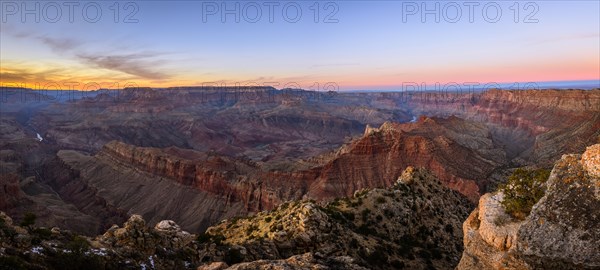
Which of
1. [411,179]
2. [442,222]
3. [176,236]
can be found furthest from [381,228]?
[176,236]

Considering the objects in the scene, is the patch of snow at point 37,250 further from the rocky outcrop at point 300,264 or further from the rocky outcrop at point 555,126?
the rocky outcrop at point 555,126

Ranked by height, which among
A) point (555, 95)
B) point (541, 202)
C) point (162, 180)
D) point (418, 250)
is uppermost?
point (555, 95)

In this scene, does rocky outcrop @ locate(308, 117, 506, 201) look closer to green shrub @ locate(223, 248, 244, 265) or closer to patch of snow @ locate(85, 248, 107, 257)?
green shrub @ locate(223, 248, 244, 265)

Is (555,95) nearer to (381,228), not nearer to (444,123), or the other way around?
(444,123)

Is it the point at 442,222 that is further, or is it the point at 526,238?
the point at 442,222

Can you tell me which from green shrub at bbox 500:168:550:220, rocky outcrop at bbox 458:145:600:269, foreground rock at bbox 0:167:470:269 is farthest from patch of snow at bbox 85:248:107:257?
green shrub at bbox 500:168:550:220

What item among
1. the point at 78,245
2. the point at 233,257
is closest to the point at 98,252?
the point at 78,245

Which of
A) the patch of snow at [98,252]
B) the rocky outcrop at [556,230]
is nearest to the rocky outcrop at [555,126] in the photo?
the rocky outcrop at [556,230]
